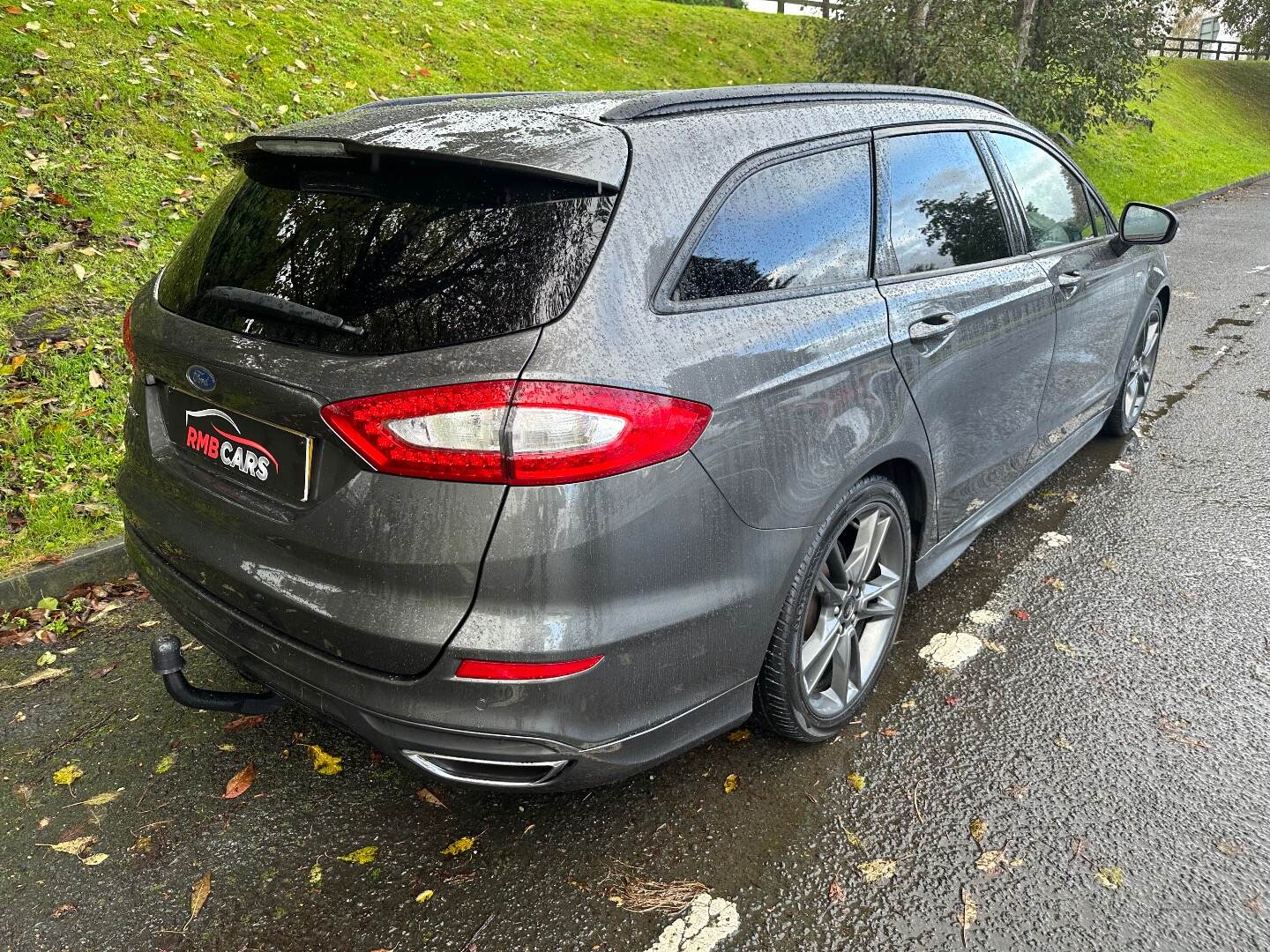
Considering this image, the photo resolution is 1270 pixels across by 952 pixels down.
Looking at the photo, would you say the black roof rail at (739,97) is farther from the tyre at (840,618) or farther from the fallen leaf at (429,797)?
the fallen leaf at (429,797)

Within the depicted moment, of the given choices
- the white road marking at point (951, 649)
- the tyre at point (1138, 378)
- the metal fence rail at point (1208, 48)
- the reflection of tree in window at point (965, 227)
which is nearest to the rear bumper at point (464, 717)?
the white road marking at point (951, 649)

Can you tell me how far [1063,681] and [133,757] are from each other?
2.87m

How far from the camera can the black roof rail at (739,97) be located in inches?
85.9

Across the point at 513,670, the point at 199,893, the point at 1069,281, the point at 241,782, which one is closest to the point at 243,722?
the point at 241,782

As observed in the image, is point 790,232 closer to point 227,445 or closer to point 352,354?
point 352,354

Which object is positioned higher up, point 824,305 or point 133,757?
point 824,305

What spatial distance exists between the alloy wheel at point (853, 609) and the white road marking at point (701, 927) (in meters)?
0.63

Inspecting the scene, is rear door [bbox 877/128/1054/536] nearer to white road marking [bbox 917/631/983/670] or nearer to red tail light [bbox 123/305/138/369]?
white road marking [bbox 917/631/983/670]

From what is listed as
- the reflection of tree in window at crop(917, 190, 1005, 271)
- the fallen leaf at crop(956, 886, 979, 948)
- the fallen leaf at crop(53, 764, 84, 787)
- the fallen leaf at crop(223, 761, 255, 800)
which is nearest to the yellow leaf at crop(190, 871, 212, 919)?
Answer: the fallen leaf at crop(223, 761, 255, 800)

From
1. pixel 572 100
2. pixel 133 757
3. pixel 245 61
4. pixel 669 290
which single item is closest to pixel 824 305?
pixel 669 290

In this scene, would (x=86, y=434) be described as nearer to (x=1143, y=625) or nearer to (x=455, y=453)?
(x=455, y=453)

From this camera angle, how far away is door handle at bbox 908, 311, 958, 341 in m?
2.61

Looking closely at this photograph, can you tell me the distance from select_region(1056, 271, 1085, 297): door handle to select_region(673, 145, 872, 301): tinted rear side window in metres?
1.35

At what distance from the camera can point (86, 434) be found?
13.6ft
